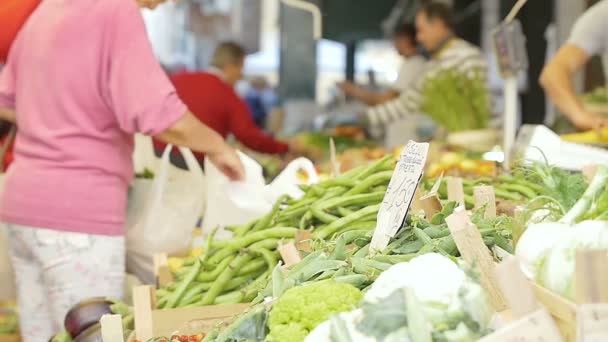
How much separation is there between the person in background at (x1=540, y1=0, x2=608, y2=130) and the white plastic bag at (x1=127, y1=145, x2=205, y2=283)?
6.67 ft

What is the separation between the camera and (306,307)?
1.77 meters

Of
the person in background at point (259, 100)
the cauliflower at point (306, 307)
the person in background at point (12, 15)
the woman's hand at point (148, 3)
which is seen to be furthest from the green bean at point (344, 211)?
the person in background at point (259, 100)

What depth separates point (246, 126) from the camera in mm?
5895

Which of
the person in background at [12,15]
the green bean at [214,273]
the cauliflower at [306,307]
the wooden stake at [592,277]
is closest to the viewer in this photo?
the wooden stake at [592,277]

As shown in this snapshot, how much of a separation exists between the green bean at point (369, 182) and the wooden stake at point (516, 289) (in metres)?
1.50

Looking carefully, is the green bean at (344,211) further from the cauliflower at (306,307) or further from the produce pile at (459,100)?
the produce pile at (459,100)

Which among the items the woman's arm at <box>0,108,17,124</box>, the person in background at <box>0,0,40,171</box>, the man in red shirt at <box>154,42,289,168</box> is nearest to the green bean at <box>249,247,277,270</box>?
the woman's arm at <box>0,108,17,124</box>

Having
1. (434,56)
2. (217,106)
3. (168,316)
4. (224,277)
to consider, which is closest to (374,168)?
(224,277)

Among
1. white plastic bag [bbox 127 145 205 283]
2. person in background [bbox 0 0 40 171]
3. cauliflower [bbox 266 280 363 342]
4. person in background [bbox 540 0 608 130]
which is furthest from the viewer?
person in background [bbox 540 0 608 130]

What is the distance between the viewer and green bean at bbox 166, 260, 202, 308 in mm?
2836

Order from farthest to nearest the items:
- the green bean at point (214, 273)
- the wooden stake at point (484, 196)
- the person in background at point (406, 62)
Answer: the person in background at point (406, 62) → the green bean at point (214, 273) → the wooden stake at point (484, 196)

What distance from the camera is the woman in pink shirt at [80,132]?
10.7 feet

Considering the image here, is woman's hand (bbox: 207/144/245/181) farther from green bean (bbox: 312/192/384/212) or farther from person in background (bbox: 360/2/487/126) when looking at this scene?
person in background (bbox: 360/2/487/126)

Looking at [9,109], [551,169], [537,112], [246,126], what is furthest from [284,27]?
[551,169]
